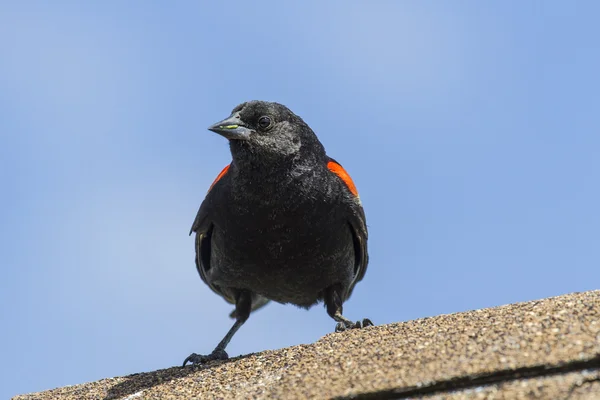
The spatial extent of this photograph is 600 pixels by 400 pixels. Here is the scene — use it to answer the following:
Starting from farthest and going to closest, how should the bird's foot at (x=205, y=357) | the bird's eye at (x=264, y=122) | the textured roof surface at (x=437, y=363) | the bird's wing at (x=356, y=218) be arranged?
1. the bird's wing at (x=356, y=218)
2. the bird's eye at (x=264, y=122)
3. the bird's foot at (x=205, y=357)
4. the textured roof surface at (x=437, y=363)

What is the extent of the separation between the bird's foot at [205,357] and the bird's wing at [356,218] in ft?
5.39

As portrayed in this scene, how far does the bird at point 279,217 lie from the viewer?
7102mm

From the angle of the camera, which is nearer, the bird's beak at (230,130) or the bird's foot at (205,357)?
the bird's beak at (230,130)

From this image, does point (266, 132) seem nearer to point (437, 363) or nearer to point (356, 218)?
point (356, 218)

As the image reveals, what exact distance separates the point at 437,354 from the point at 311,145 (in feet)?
10.3

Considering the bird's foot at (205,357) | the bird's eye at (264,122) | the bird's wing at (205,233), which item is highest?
the bird's eye at (264,122)

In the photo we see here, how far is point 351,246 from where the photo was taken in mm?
7773

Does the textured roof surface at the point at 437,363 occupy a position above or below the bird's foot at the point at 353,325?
below

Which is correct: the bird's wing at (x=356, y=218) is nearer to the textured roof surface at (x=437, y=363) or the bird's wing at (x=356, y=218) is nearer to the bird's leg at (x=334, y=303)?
the bird's leg at (x=334, y=303)

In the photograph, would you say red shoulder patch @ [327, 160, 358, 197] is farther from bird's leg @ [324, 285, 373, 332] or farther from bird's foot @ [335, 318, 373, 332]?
bird's foot @ [335, 318, 373, 332]

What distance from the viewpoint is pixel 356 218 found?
765 centimetres

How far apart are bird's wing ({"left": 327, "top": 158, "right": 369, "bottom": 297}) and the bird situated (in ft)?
0.05

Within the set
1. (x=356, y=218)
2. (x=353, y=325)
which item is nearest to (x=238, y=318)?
(x=353, y=325)

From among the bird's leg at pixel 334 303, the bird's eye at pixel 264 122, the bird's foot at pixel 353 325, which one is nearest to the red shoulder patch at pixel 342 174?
the bird's eye at pixel 264 122
